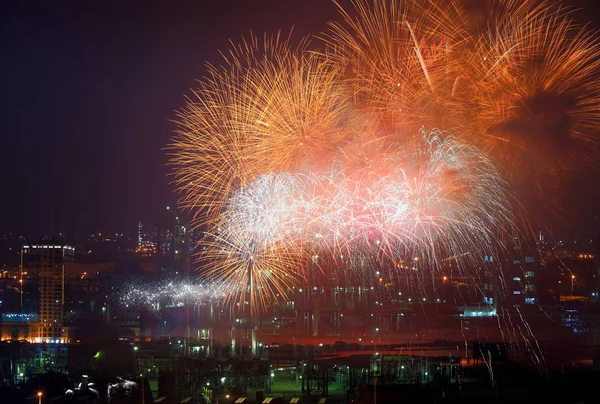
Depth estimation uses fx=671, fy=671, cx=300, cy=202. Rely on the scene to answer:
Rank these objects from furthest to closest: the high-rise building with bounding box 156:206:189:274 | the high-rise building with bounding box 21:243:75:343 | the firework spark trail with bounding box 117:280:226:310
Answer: the high-rise building with bounding box 156:206:189:274, the high-rise building with bounding box 21:243:75:343, the firework spark trail with bounding box 117:280:226:310

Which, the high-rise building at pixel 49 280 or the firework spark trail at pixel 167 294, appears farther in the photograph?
the high-rise building at pixel 49 280

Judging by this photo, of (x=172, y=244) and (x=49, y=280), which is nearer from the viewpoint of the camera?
(x=49, y=280)

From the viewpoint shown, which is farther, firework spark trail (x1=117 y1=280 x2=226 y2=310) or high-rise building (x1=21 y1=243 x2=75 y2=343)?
high-rise building (x1=21 y1=243 x2=75 y2=343)

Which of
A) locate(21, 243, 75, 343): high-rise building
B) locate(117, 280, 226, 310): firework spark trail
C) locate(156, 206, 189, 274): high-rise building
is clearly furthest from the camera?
locate(156, 206, 189, 274): high-rise building

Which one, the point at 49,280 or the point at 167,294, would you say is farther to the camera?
the point at 167,294

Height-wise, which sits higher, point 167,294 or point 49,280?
point 49,280

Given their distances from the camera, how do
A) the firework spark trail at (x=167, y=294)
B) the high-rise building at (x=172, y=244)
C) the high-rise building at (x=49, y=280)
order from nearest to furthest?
the firework spark trail at (x=167, y=294), the high-rise building at (x=49, y=280), the high-rise building at (x=172, y=244)

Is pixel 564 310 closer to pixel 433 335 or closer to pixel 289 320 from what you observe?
pixel 433 335

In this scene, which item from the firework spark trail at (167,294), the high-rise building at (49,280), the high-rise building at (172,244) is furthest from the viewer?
the high-rise building at (172,244)
